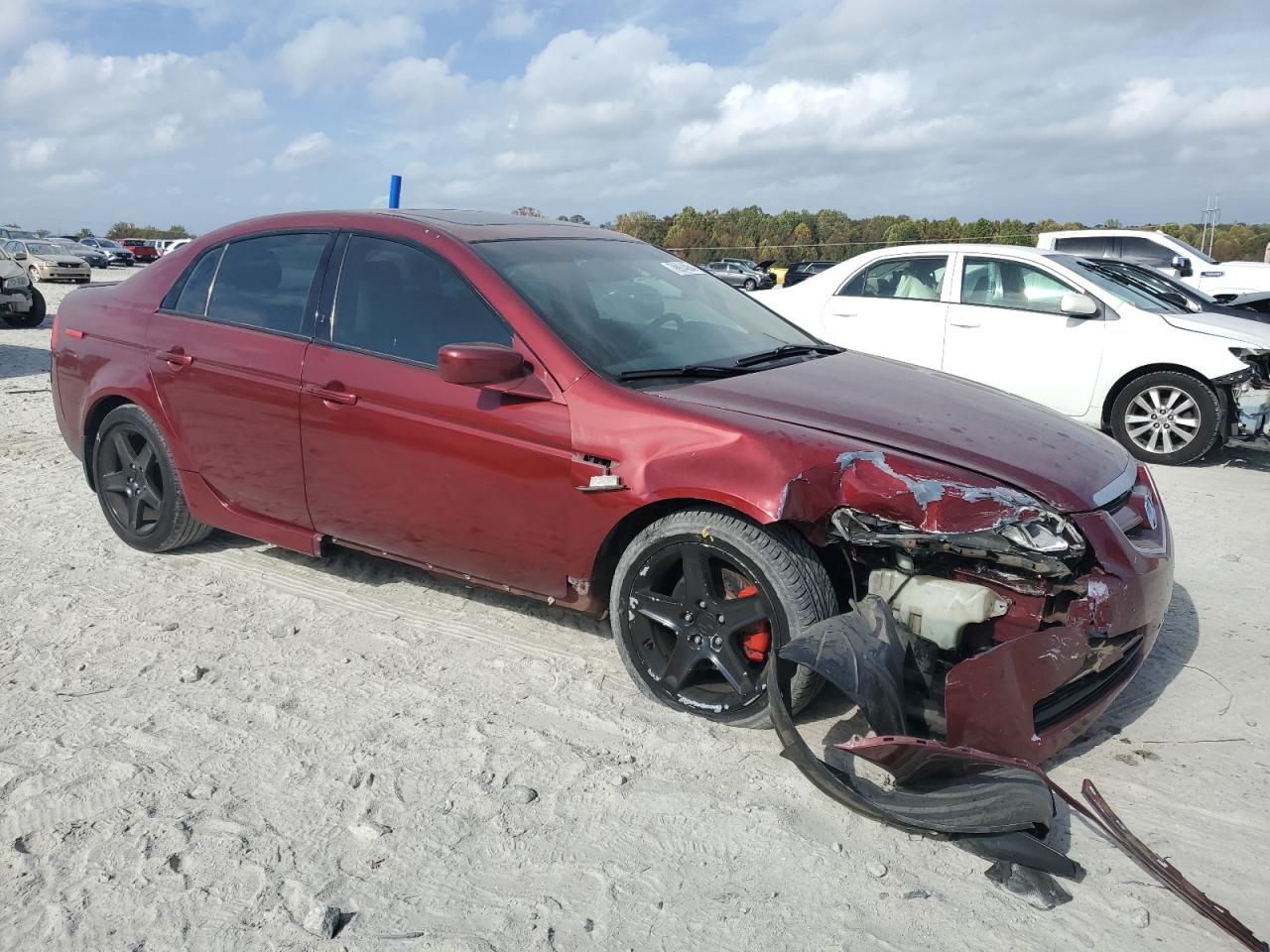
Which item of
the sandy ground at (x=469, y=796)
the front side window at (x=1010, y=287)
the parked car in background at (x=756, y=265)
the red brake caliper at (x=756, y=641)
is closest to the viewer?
the sandy ground at (x=469, y=796)

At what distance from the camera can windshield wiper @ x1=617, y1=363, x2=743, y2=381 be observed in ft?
11.6

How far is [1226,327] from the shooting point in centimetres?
758

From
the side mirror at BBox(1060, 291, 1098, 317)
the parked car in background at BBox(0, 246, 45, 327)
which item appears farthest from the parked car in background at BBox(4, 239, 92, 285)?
the side mirror at BBox(1060, 291, 1098, 317)

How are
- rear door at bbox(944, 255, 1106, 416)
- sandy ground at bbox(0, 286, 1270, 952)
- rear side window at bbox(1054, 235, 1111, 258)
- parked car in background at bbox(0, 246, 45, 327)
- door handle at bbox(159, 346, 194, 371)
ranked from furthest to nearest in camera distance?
rear side window at bbox(1054, 235, 1111, 258) → parked car in background at bbox(0, 246, 45, 327) → rear door at bbox(944, 255, 1106, 416) → door handle at bbox(159, 346, 194, 371) → sandy ground at bbox(0, 286, 1270, 952)

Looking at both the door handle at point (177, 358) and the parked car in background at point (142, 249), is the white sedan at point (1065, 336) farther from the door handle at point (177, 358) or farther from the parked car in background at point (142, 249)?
the parked car in background at point (142, 249)

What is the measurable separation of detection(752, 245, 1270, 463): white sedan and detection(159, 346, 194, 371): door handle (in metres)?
5.09

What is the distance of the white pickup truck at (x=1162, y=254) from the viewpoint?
1586cm

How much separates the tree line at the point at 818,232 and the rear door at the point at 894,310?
30.7 metres

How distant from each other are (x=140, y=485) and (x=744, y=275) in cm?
3280

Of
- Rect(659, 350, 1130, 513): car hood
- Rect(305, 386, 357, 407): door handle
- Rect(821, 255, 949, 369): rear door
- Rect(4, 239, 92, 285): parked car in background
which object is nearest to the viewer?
Rect(659, 350, 1130, 513): car hood

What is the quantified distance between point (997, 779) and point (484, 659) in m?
1.93

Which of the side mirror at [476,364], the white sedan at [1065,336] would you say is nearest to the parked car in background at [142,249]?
the white sedan at [1065,336]

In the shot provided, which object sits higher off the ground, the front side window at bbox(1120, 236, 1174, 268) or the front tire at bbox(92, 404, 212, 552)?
the front side window at bbox(1120, 236, 1174, 268)

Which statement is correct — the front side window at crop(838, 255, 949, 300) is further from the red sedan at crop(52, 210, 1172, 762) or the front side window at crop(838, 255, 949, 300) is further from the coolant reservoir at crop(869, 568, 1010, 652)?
the coolant reservoir at crop(869, 568, 1010, 652)
